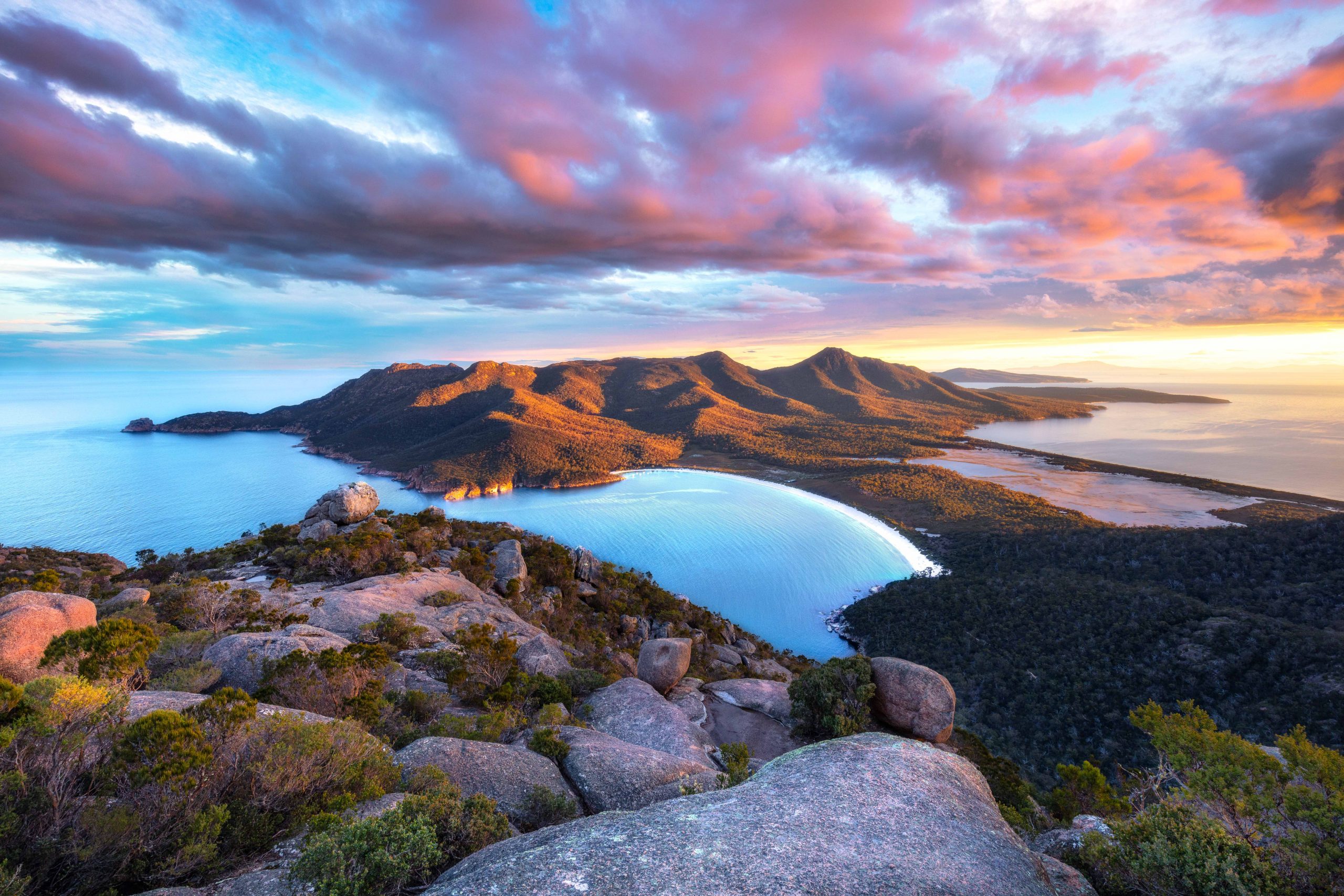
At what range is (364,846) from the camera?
6.86 m

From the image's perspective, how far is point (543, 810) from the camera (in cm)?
1065

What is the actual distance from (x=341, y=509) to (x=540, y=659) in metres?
28.3

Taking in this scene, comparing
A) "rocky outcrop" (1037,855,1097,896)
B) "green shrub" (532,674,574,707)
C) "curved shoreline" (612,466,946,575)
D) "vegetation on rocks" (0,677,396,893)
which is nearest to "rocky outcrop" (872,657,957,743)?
"rocky outcrop" (1037,855,1097,896)

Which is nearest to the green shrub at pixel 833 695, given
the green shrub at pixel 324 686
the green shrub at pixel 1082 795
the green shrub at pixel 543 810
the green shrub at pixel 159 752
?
the green shrub at pixel 1082 795

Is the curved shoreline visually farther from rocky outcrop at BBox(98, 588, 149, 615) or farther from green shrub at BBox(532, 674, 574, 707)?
rocky outcrop at BBox(98, 588, 149, 615)

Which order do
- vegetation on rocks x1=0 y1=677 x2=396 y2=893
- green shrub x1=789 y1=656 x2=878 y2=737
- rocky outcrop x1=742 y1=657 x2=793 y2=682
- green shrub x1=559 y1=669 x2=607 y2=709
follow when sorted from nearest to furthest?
1. vegetation on rocks x1=0 y1=677 x2=396 y2=893
2. green shrub x1=559 y1=669 x2=607 y2=709
3. green shrub x1=789 y1=656 x2=878 y2=737
4. rocky outcrop x1=742 y1=657 x2=793 y2=682

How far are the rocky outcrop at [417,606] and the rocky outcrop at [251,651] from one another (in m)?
5.15

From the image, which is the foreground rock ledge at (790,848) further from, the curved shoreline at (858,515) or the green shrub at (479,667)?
the curved shoreline at (858,515)

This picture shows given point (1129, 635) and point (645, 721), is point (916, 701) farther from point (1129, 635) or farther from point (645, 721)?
point (1129, 635)

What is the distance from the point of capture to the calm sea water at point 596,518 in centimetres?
7406

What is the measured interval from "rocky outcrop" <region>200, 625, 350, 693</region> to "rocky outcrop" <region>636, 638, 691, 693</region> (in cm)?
1328

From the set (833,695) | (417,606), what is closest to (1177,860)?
(833,695)

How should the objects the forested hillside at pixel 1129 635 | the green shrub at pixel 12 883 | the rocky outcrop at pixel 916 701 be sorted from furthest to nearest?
the forested hillside at pixel 1129 635
the rocky outcrop at pixel 916 701
the green shrub at pixel 12 883

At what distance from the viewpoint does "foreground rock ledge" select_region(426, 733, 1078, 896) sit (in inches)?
276
